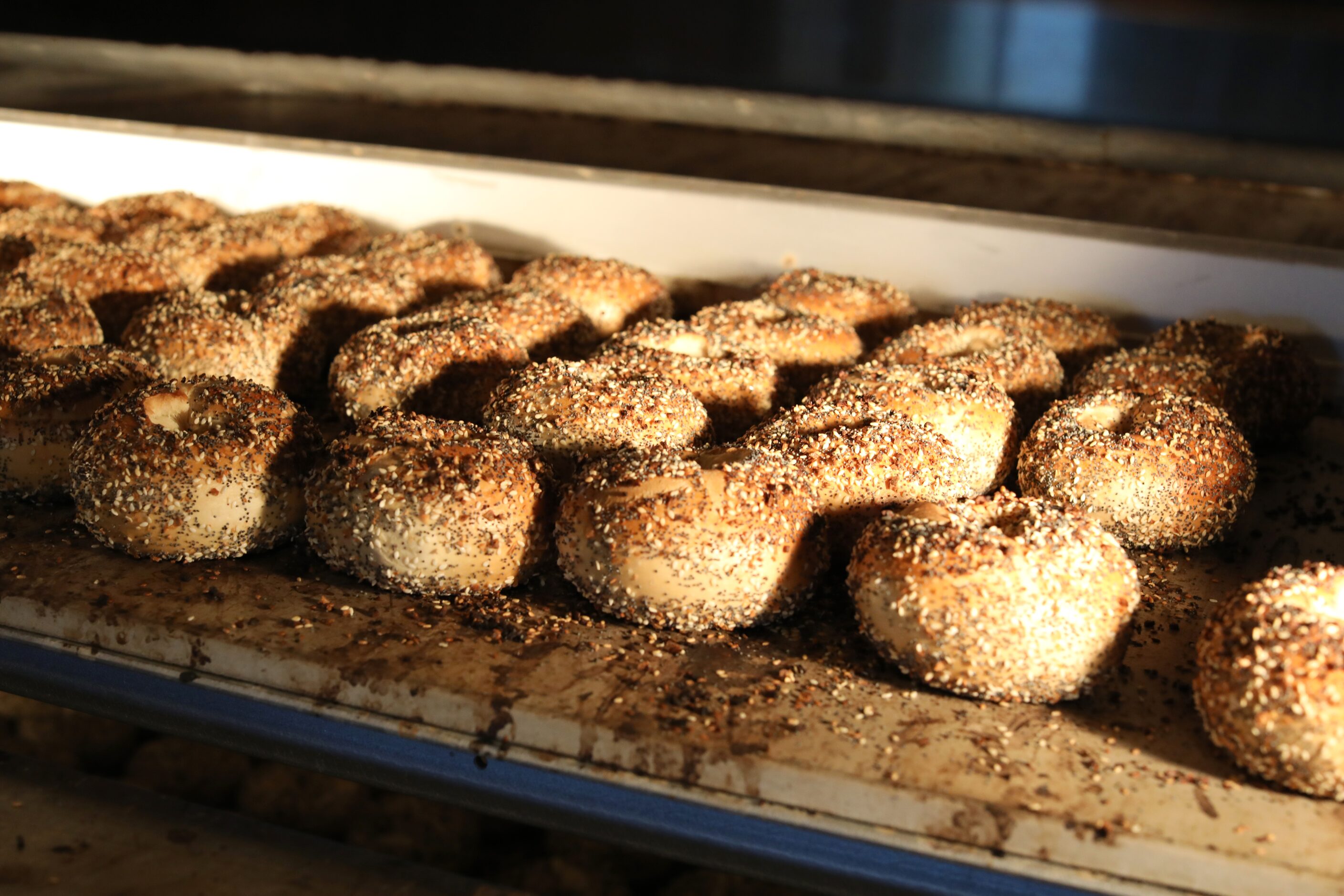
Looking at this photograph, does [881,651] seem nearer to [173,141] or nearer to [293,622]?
[293,622]

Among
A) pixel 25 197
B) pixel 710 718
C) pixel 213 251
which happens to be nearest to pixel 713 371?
pixel 710 718

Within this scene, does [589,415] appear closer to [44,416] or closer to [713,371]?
[713,371]

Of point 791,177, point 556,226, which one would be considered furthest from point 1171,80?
point 556,226

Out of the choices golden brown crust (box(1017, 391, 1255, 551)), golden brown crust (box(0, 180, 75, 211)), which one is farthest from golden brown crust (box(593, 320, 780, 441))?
golden brown crust (box(0, 180, 75, 211))

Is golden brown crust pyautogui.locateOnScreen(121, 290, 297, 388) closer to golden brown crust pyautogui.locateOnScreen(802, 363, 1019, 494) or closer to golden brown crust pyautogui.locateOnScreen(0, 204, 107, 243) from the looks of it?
golden brown crust pyautogui.locateOnScreen(0, 204, 107, 243)

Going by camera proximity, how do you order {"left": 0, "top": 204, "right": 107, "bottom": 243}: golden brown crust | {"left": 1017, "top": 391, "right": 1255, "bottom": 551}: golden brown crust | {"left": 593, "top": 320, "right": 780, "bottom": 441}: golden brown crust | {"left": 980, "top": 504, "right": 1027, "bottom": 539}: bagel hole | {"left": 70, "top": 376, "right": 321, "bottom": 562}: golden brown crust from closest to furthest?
{"left": 980, "top": 504, "right": 1027, "bottom": 539}: bagel hole
{"left": 70, "top": 376, "right": 321, "bottom": 562}: golden brown crust
{"left": 1017, "top": 391, "right": 1255, "bottom": 551}: golden brown crust
{"left": 593, "top": 320, "right": 780, "bottom": 441}: golden brown crust
{"left": 0, "top": 204, "right": 107, "bottom": 243}: golden brown crust
